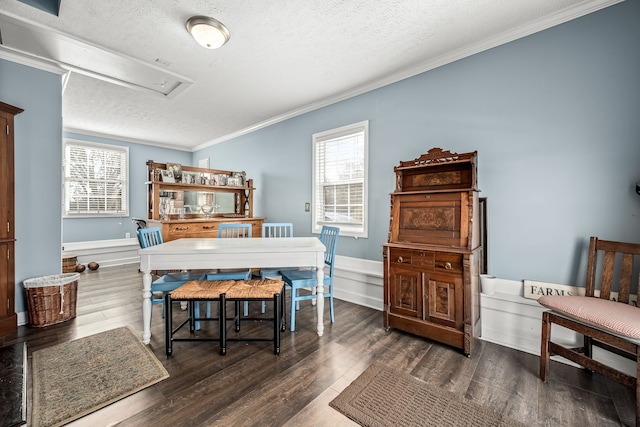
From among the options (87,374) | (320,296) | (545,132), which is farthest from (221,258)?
(545,132)

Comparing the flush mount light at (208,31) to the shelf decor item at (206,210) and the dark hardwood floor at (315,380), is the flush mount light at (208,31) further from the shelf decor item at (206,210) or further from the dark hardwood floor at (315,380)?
the shelf decor item at (206,210)

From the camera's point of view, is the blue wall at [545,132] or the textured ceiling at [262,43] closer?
the blue wall at [545,132]

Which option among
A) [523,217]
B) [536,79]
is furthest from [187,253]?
[536,79]

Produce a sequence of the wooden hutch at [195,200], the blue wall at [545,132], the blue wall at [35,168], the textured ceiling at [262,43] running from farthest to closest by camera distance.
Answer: the wooden hutch at [195,200] < the blue wall at [35,168] < the textured ceiling at [262,43] < the blue wall at [545,132]

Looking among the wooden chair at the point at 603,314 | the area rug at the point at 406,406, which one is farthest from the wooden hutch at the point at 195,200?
the wooden chair at the point at 603,314

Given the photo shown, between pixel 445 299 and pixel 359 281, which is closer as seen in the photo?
pixel 445 299

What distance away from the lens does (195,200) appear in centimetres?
468

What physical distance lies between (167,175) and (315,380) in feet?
11.8

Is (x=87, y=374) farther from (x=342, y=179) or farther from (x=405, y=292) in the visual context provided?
(x=342, y=179)

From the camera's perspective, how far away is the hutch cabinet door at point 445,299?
2.24 metres

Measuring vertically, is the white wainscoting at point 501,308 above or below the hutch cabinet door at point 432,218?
below

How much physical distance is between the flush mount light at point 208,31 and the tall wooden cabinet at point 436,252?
6.59 ft

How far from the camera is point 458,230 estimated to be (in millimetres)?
2318

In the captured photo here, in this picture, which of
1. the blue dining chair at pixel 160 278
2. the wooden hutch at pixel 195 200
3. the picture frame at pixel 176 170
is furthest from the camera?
the picture frame at pixel 176 170
